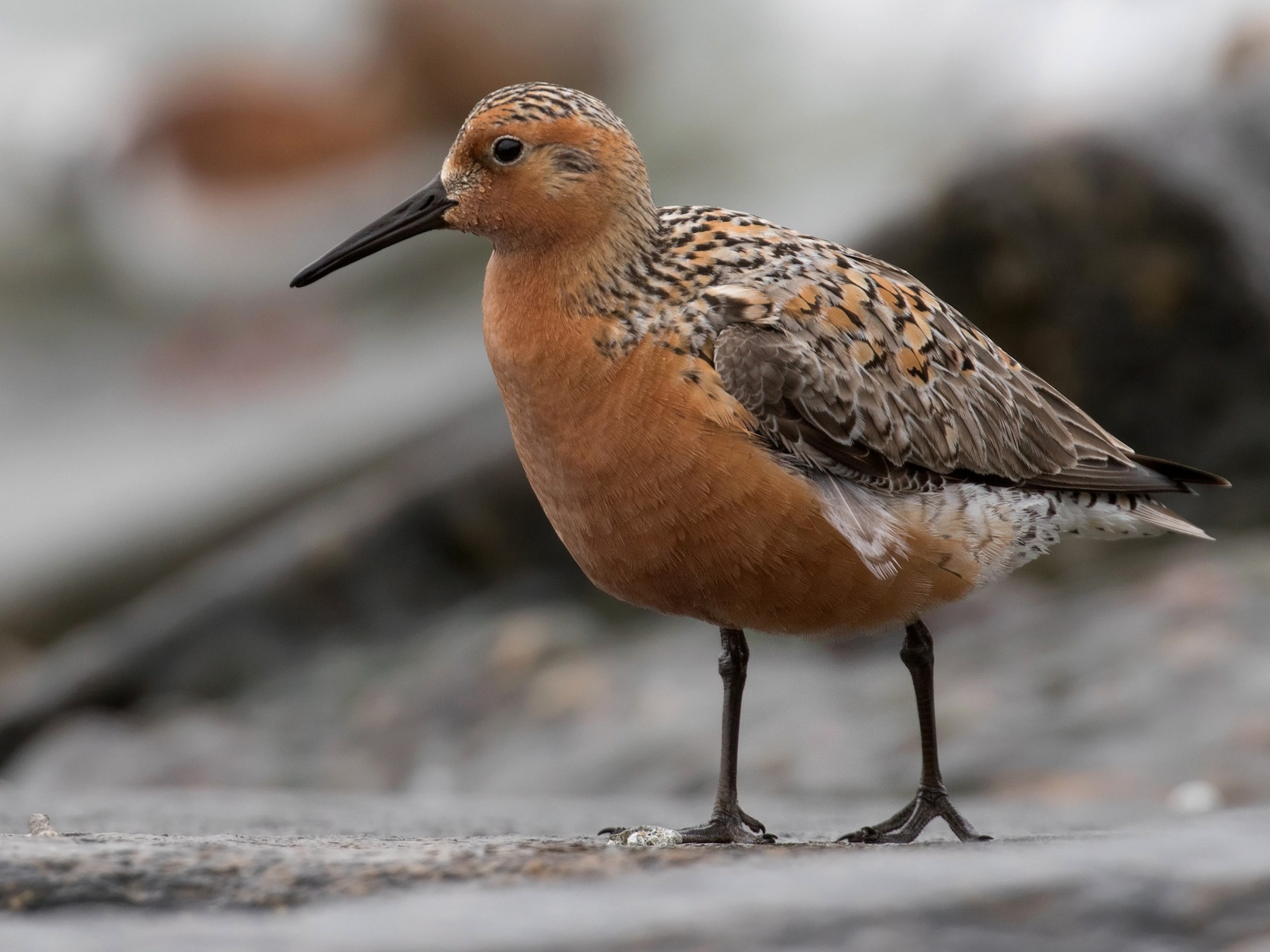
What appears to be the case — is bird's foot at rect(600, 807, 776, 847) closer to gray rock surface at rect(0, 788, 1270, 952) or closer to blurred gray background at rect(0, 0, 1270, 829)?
gray rock surface at rect(0, 788, 1270, 952)

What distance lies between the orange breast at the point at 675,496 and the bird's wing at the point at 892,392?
0.23 metres

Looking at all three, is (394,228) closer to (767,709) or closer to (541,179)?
(541,179)

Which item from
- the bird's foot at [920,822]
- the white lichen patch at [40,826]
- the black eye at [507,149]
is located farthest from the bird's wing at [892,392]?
the white lichen patch at [40,826]

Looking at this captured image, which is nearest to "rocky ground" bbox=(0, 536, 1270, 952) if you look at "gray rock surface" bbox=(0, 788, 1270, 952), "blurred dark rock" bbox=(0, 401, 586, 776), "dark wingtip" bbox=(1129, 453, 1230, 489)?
"gray rock surface" bbox=(0, 788, 1270, 952)

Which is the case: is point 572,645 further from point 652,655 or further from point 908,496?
point 908,496

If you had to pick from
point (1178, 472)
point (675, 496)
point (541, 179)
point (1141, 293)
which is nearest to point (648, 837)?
point (675, 496)

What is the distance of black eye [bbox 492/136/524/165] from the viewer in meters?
6.18

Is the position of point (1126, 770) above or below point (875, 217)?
below

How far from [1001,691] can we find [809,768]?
4.59 ft

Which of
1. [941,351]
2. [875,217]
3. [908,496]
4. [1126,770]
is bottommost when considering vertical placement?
[1126,770]

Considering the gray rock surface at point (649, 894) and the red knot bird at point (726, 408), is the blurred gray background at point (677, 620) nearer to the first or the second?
the red knot bird at point (726, 408)

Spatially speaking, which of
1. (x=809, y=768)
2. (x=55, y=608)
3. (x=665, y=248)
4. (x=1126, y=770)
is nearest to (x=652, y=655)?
(x=809, y=768)

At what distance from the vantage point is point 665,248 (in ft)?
21.1

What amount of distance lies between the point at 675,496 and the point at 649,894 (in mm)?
2099
